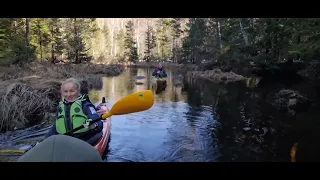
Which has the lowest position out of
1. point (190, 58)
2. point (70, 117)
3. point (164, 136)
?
point (164, 136)

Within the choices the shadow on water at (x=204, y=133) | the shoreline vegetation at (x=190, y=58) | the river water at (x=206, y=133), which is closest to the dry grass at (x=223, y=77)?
the shoreline vegetation at (x=190, y=58)

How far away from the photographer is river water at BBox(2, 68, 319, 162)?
19.7 feet

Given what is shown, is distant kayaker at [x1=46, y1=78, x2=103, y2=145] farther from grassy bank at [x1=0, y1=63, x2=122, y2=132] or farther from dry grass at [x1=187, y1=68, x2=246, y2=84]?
dry grass at [x1=187, y1=68, x2=246, y2=84]

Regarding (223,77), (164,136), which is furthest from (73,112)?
(223,77)

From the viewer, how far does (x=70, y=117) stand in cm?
444

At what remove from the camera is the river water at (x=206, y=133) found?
600 centimetres

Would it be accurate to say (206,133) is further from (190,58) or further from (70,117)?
(190,58)

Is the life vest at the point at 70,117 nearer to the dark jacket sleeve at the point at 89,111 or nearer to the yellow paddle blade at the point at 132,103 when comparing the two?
the dark jacket sleeve at the point at 89,111

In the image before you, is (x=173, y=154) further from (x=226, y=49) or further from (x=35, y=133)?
(x=226, y=49)

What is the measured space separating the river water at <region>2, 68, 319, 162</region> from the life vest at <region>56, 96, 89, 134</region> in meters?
1.51

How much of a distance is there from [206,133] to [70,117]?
410 cm

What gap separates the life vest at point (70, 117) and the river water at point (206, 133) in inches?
59.3
